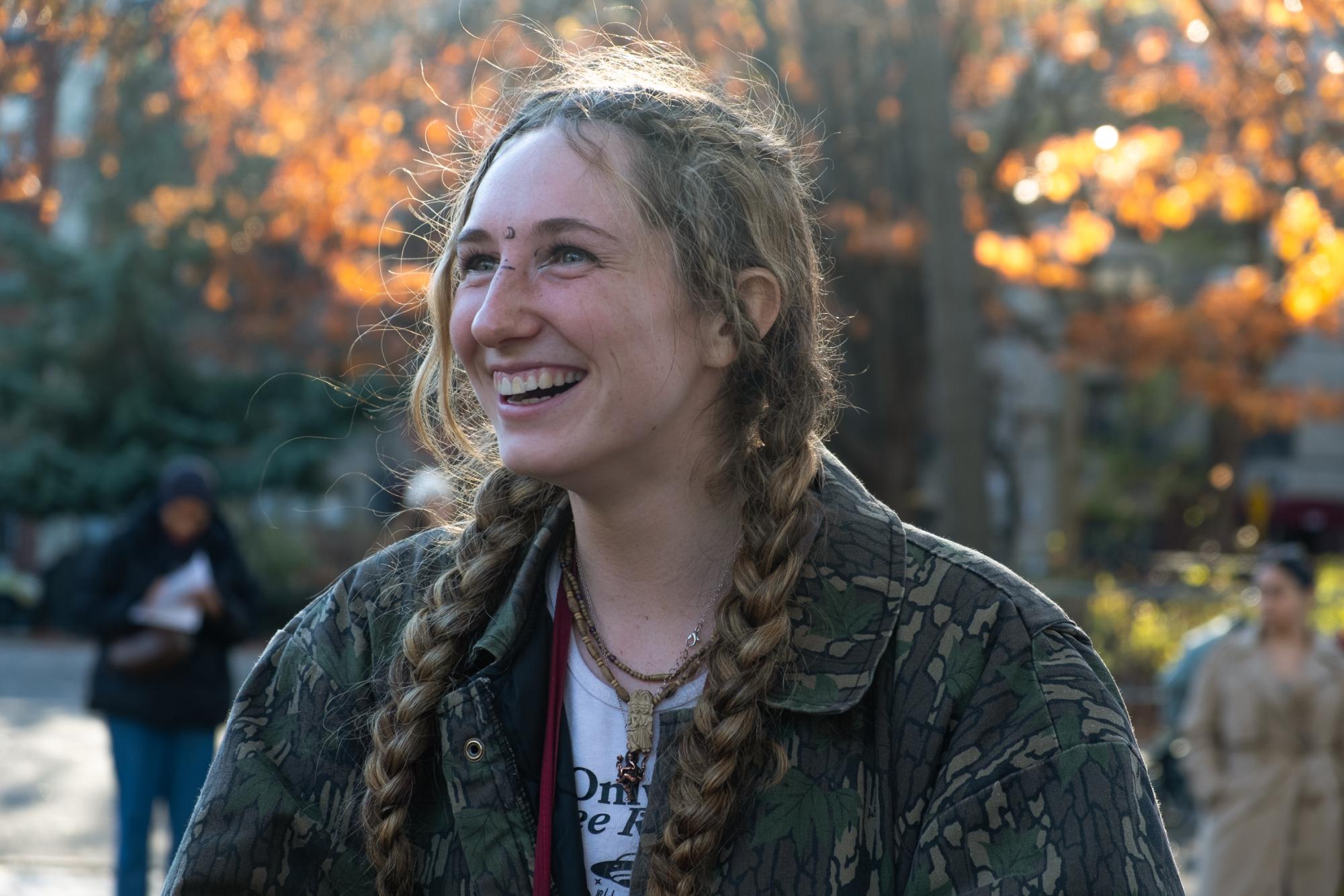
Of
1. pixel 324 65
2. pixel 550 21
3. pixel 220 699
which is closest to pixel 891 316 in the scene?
pixel 550 21

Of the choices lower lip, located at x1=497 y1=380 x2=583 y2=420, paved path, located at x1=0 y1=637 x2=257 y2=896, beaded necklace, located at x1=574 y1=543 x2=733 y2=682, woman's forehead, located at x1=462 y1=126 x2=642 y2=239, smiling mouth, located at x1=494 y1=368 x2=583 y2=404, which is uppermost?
woman's forehead, located at x1=462 y1=126 x2=642 y2=239

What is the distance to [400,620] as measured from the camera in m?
2.31

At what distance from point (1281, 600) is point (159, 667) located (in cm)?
506

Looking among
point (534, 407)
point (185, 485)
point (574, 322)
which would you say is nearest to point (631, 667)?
point (534, 407)

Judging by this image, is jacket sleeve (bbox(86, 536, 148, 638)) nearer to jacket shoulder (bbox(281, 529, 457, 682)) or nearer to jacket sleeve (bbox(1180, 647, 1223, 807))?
jacket shoulder (bbox(281, 529, 457, 682))

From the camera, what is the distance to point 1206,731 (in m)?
7.58

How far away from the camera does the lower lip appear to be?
220cm

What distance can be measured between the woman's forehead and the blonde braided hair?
0.02 m

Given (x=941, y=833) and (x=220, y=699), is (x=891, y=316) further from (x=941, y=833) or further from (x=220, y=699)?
(x=941, y=833)

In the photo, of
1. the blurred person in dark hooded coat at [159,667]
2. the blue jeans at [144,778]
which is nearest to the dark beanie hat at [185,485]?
the blurred person in dark hooded coat at [159,667]

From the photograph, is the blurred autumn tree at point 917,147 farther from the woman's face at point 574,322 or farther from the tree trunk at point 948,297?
the woman's face at point 574,322

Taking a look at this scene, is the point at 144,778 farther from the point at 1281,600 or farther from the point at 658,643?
the point at 1281,600

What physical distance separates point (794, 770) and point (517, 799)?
0.37 metres

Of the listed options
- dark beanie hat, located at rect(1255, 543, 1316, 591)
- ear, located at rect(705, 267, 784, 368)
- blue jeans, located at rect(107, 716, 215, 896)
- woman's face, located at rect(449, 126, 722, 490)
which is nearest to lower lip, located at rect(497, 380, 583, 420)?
woman's face, located at rect(449, 126, 722, 490)
